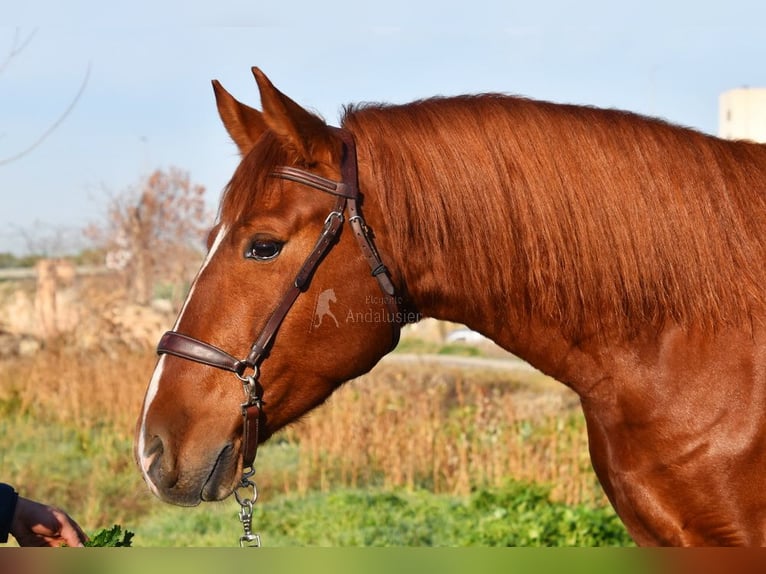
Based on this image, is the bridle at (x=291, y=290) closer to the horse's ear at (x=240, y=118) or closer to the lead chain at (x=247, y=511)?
the lead chain at (x=247, y=511)

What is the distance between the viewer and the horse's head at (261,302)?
8.70 feet

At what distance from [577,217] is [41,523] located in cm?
191

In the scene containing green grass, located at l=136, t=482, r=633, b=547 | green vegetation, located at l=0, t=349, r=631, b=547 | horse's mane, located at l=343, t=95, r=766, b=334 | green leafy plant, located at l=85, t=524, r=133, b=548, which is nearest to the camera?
green leafy plant, located at l=85, t=524, r=133, b=548

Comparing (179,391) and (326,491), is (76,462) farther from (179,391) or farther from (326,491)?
(179,391)

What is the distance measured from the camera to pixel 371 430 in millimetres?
8273

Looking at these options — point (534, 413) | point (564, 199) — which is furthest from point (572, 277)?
point (534, 413)

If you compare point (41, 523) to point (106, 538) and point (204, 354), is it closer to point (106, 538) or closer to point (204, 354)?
point (106, 538)

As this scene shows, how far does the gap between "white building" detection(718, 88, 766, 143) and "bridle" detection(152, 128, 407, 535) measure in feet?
40.3

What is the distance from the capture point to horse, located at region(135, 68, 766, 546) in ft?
8.69

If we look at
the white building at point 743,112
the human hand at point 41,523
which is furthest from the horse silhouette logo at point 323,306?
the white building at point 743,112

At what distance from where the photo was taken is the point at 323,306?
2.71 m

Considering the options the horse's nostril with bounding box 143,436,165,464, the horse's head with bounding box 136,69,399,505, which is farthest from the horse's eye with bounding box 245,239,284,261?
the horse's nostril with bounding box 143,436,165,464
